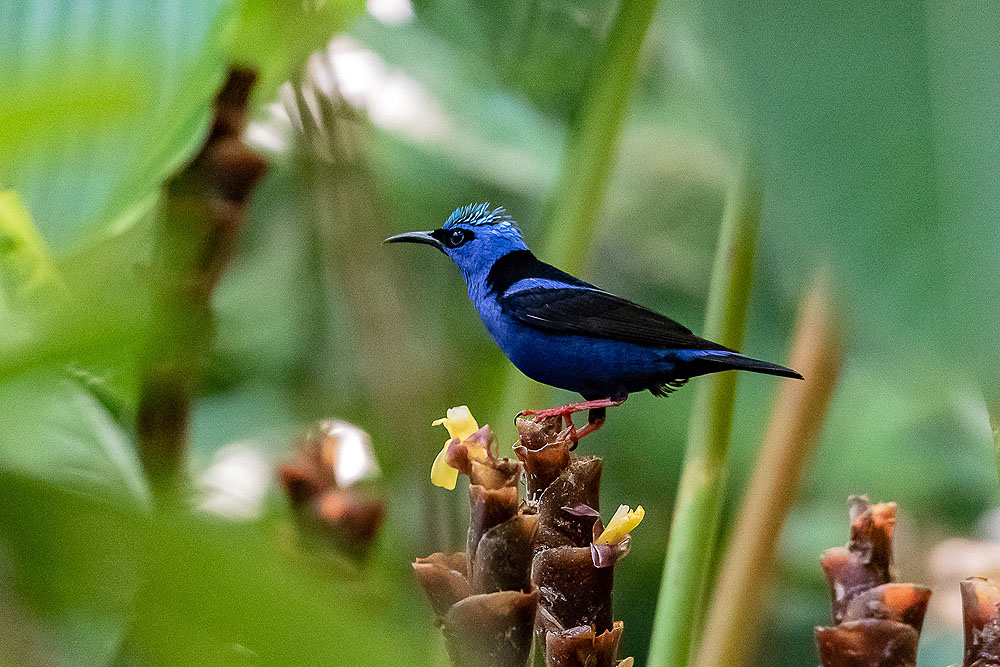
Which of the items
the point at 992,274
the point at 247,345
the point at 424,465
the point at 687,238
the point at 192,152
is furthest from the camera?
the point at 687,238

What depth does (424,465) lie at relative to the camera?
63cm

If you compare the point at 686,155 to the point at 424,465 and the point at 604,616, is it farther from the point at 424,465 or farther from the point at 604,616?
the point at 604,616

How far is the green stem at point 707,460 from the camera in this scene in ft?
1.67

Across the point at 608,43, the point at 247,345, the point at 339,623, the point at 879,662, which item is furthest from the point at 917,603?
the point at 247,345

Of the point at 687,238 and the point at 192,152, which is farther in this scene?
the point at 687,238

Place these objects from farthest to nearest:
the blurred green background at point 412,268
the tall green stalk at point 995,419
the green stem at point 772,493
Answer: the green stem at point 772,493 < the tall green stalk at point 995,419 < the blurred green background at point 412,268

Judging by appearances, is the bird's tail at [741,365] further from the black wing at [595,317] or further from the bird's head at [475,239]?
the bird's head at [475,239]

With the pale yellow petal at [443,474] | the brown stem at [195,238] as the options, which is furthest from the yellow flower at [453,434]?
the brown stem at [195,238]

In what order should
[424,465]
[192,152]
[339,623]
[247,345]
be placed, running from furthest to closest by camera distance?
[247,345], [424,465], [192,152], [339,623]

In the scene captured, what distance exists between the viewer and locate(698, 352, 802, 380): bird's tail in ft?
1.45

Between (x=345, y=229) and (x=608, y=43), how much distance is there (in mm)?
233

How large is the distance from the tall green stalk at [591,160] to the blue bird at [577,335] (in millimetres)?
62

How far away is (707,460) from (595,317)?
0.36 ft

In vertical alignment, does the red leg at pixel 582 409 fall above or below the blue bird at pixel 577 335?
below
